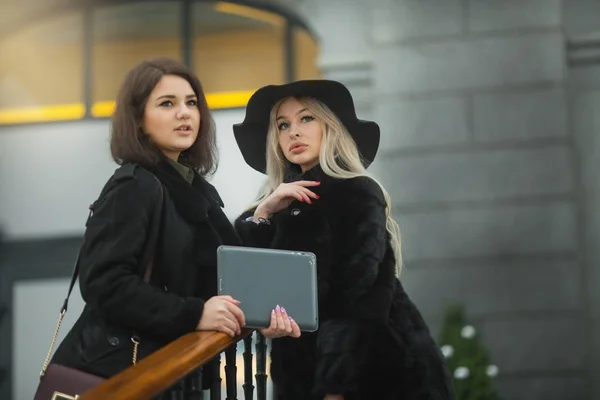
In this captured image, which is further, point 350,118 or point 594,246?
point 594,246

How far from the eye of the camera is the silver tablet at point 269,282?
2.53 m

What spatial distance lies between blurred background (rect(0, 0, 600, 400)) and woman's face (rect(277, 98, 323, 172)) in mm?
2405

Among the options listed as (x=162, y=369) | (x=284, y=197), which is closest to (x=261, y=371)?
(x=284, y=197)

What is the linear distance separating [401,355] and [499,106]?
132 inches

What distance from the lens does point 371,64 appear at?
5957mm

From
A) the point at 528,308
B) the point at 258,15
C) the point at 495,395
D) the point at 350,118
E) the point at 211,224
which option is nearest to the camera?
the point at 211,224

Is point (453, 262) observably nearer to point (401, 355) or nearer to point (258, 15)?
point (258, 15)

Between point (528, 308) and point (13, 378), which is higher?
point (528, 308)

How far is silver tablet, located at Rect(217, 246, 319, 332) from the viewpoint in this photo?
8.30 feet

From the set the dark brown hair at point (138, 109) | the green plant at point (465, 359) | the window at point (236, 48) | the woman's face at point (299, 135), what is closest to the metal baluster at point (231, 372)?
the dark brown hair at point (138, 109)

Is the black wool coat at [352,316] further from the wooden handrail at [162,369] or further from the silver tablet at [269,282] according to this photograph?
the wooden handrail at [162,369]

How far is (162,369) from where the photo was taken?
205cm

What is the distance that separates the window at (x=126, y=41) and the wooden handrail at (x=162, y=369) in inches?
175

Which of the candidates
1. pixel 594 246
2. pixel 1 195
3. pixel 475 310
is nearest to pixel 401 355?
pixel 475 310
